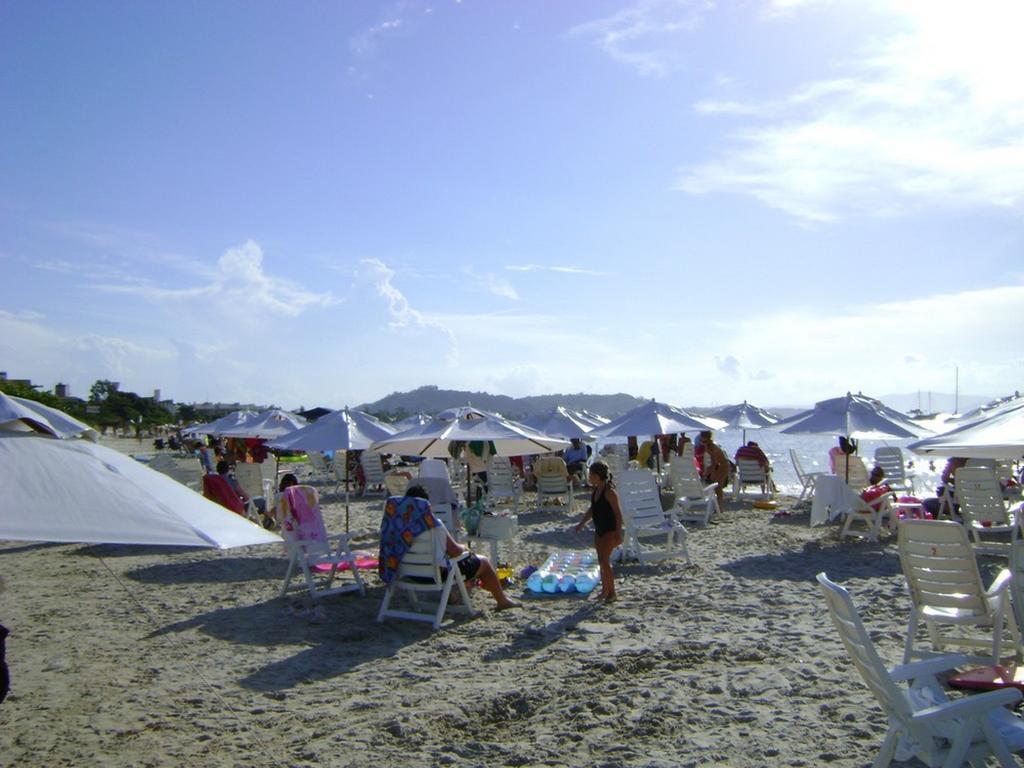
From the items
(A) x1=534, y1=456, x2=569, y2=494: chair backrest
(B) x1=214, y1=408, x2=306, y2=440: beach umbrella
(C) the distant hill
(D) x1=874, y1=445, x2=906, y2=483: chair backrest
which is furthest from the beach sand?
(C) the distant hill

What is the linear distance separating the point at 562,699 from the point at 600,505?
2868mm

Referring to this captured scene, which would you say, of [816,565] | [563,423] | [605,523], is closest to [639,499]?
[816,565]

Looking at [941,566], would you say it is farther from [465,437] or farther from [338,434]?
[338,434]

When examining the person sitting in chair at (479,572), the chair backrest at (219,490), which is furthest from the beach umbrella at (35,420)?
the chair backrest at (219,490)

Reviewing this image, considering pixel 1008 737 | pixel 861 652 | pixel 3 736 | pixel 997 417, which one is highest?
pixel 997 417

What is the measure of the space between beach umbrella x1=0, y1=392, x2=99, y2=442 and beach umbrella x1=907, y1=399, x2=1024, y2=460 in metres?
5.29

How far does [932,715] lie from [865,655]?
311 millimetres

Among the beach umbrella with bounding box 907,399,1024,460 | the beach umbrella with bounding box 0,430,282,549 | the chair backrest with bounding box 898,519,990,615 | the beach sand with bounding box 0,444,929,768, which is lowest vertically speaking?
the beach sand with bounding box 0,444,929,768

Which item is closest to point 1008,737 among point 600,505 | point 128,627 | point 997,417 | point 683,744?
point 683,744

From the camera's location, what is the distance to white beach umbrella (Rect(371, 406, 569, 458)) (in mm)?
9656

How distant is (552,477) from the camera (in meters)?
14.8

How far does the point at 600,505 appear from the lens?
25.9ft

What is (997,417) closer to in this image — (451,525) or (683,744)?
(683,744)

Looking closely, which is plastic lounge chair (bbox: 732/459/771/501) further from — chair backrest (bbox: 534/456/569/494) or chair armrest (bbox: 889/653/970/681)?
chair armrest (bbox: 889/653/970/681)
